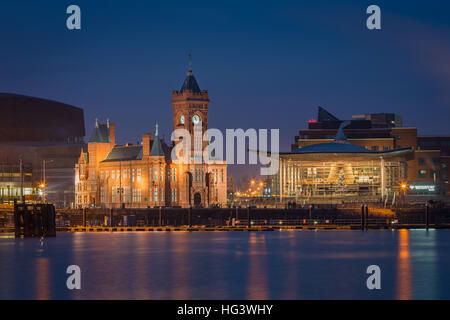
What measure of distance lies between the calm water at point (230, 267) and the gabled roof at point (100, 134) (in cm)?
8441

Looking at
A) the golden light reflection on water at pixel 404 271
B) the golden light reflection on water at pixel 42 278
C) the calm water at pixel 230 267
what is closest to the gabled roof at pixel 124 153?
the calm water at pixel 230 267

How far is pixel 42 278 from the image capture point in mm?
60688

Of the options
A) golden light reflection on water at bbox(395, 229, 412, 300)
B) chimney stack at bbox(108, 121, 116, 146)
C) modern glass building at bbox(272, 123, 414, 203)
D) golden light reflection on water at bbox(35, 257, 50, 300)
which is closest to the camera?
golden light reflection on water at bbox(395, 229, 412, 300)

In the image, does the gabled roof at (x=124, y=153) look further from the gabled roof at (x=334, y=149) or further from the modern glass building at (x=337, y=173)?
the gabled roof at (x=334, y=149)

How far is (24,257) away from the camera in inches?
3034

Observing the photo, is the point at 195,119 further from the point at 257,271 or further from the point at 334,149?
the point at 257,271

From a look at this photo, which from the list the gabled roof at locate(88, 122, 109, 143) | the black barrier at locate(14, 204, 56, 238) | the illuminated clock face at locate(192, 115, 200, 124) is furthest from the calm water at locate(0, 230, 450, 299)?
the gabled roof at locate(88, 122, 109, 143)

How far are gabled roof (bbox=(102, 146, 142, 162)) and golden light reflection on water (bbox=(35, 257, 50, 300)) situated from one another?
335 ft

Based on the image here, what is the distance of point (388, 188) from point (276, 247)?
80694mm

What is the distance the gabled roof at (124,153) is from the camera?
584ft

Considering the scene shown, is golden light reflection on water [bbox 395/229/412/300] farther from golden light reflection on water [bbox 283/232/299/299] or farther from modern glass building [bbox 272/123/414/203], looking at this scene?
modern glass building [bbox 272/123/414/203]

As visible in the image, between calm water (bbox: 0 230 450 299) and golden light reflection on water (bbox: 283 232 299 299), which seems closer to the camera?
golden light reflection on water (bbox: 283 232 299 299)

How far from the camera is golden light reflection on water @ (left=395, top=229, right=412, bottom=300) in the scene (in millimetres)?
52469
